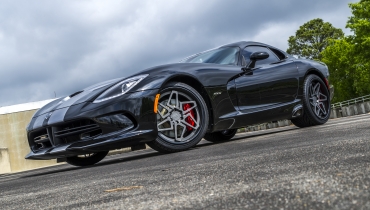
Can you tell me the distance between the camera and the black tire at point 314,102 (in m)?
6.22

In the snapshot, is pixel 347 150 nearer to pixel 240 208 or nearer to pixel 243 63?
pixel 240 208

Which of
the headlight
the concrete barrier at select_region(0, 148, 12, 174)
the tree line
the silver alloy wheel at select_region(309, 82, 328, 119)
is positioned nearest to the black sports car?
the headlight

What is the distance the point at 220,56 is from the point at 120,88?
1532 millimetres

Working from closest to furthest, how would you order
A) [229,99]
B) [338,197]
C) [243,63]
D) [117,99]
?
1. [338,197]
2. [117,99]
3. [229,99]
4. [243,63]

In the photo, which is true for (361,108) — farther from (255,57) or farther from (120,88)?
(120,88)

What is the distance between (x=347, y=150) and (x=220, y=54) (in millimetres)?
3094

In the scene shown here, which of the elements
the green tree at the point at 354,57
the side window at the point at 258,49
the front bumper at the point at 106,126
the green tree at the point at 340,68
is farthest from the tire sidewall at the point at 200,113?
the green tree at the point at 340,68

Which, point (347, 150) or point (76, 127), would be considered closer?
point (347, 150)

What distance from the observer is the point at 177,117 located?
15.1ft

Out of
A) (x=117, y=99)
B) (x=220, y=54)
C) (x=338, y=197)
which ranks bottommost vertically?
(x=338, y=197)

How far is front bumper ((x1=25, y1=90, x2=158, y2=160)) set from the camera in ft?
13.9

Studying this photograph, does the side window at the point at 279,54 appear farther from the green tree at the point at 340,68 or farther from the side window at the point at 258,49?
the green tree at the point at 340,68

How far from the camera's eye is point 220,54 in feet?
18.1

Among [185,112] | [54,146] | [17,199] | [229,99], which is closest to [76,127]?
[54,146]
